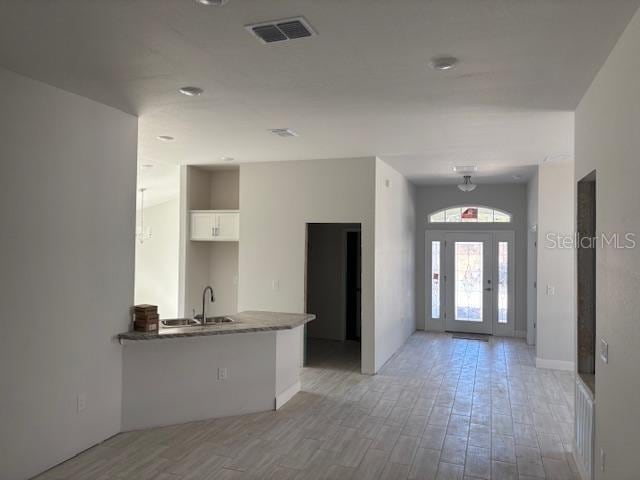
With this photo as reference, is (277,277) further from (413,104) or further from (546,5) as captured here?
(546,5)

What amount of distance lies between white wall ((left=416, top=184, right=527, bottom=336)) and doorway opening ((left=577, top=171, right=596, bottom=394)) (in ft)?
17.7

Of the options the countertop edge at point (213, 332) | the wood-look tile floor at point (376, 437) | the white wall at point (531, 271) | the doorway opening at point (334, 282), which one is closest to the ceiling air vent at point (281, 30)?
the countertop edge at point (213, 332)

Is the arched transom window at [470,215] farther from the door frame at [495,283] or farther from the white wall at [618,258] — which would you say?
the white wall at [618,258]

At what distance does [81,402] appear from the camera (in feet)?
12.4

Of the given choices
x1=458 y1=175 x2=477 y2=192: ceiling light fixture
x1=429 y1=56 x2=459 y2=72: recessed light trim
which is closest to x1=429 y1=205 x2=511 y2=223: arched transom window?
x1=458 y1=175 x2=477 y2=192: ceiling light fixture

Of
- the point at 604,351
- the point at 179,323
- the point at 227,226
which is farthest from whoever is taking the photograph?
the point at 227,226

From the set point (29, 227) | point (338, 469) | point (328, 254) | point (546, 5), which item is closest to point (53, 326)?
point (29, 227)

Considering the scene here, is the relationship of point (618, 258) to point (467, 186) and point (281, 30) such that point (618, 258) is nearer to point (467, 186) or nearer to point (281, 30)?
point (281, 30)

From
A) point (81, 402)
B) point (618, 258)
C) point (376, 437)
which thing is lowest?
point (376, 437)

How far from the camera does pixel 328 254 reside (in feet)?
28.2

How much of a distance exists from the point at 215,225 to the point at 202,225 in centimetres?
21

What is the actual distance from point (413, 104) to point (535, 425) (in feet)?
10.4

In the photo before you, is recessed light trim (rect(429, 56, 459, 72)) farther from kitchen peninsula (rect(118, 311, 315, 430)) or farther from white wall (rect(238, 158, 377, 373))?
white wall (rect(238, 158, 377, 373))

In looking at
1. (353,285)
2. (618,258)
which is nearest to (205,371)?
(618,258)
